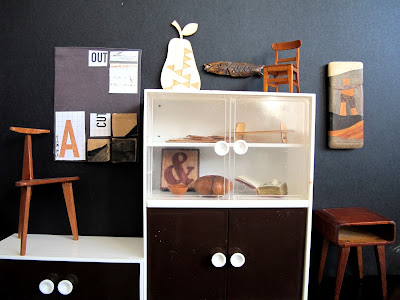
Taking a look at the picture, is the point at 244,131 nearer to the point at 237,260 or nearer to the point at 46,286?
the point at 237,260

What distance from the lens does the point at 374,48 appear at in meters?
2.22

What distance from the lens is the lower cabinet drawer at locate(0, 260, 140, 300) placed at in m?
1.72

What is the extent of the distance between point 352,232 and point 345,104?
3.25 ft

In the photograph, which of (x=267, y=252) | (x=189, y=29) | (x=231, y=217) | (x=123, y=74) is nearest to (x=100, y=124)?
(x=123, y=74)

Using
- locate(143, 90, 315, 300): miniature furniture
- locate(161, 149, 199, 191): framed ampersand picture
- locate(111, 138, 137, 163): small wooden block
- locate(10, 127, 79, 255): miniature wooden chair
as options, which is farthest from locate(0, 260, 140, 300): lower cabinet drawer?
locate(111, 138, 137, 163): small wooden block

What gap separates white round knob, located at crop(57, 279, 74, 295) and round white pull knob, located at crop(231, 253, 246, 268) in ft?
3.36

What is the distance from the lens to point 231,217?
5.70ft

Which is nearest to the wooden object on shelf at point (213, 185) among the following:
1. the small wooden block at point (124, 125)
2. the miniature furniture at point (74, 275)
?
the miniature furniture at point (74, 275)

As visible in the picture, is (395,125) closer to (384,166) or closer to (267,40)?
(384,166)

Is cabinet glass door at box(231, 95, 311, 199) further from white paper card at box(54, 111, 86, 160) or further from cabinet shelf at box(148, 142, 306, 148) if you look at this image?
white paper card at box(54, 111, 86, 160)

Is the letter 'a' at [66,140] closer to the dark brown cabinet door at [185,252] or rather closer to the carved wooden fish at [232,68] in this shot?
the dark brown cabinet door at [185,252]

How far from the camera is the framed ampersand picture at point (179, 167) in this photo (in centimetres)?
184

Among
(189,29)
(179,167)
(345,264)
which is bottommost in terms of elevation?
(345,264)

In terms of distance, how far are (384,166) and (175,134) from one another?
175 cm
